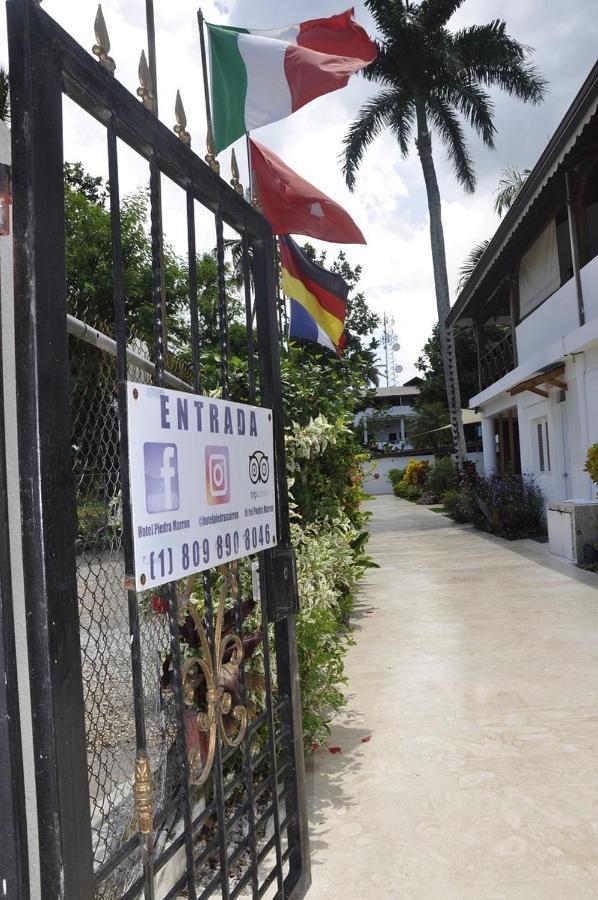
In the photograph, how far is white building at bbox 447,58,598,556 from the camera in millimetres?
10989

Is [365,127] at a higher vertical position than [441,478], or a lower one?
higher

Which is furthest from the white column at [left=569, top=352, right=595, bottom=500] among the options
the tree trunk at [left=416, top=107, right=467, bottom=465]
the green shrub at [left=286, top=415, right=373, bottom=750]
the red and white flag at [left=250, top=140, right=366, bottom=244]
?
the tree trunk at [left=416, top=107, right=467, bottom=465]

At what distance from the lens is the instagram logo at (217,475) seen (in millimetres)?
2041

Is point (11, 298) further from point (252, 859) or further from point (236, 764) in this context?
point (236, 764)

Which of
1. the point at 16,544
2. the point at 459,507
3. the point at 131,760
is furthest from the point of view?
the point at 459,507

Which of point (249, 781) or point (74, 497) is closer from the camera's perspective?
point (74, 497)

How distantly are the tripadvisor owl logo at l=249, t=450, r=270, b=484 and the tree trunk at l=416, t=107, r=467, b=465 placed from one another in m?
19.0

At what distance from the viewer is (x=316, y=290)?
5902mm

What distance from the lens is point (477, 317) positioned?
800 inches

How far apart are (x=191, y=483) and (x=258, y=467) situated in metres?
0.59

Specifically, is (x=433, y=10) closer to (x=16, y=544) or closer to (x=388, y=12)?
(x=388, y=12)

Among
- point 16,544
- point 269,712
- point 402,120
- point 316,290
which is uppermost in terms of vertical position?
point 402,120

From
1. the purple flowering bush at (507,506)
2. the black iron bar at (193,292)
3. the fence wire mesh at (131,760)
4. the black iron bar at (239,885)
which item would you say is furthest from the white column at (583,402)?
the black iron bar at (193,292)

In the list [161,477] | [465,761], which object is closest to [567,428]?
[465,761]
